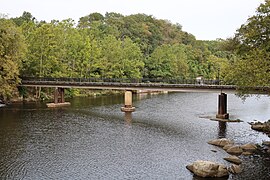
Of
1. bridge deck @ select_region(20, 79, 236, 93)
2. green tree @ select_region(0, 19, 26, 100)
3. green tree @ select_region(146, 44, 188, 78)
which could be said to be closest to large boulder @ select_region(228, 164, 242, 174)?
bridge deck @ select_region(20, 79, 236, 93)

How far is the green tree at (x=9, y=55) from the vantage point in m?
50.0

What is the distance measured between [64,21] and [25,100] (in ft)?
72.2

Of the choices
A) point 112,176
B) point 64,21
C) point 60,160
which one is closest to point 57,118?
point 60,160

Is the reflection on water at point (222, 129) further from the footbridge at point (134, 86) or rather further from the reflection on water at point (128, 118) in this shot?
the reflection on water at point (128, 118)

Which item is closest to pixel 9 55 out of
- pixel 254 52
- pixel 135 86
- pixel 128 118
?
pixel 135 86

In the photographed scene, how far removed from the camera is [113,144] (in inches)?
1056

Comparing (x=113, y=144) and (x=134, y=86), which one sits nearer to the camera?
(x=113, y=144)

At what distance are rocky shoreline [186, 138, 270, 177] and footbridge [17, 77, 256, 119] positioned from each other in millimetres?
13550

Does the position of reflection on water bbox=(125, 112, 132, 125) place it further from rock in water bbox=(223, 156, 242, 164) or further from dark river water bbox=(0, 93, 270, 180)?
rock in water bbox=(223, 156, 242, 164)

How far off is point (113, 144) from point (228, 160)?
9.33 meters

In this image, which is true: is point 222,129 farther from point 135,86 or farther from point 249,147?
point 135,86

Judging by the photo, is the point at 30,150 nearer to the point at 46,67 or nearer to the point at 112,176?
the point at 112,176

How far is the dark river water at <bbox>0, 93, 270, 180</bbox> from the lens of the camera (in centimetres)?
2014

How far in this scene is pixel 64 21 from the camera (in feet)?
233
